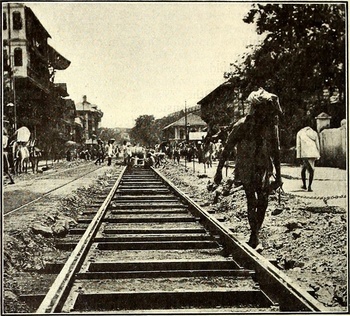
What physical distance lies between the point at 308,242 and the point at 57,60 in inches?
117

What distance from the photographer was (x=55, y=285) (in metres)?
3.58

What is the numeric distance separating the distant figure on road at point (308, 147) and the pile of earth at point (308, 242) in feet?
1.59

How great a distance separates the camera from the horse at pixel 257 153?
436 cm

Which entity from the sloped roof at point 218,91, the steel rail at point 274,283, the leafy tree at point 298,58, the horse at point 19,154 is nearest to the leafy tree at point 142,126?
the sloped roof at point 218,91

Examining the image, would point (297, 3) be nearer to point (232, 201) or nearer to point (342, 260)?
point (342, 260)

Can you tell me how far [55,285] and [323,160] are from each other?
2817 millimetres

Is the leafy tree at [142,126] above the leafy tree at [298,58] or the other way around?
the other way around

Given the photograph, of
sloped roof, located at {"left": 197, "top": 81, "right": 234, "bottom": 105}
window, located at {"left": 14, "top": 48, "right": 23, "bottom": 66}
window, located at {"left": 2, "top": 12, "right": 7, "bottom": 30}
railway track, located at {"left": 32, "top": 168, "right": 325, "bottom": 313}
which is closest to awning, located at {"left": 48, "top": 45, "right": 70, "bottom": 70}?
window, located at {"left": 14, "top": 48, "right": 23, "bottom": 66}

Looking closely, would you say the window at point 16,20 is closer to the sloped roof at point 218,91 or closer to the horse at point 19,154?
the horse at point 19,154

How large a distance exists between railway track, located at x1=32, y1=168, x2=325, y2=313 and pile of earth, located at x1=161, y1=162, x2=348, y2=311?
27cm

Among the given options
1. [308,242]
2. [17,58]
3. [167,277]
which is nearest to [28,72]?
[17,58]

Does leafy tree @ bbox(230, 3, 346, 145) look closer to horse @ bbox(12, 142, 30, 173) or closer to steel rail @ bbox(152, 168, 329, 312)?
steel rail @ bbox(152, 168, 329, 312)

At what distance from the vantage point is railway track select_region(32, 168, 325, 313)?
11.8 ft

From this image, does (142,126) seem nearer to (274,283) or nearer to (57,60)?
(57,60)
